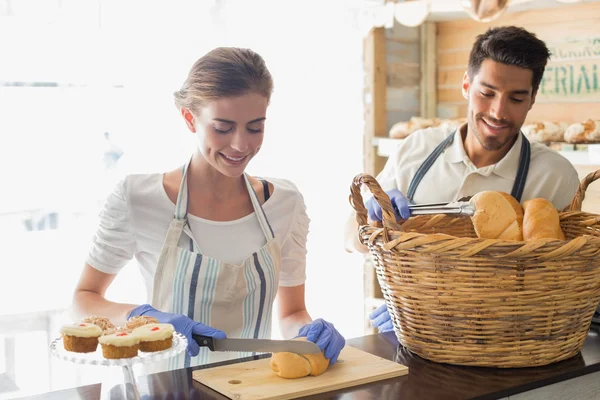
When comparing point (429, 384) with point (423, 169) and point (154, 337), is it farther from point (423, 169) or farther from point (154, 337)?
point (423, 169)

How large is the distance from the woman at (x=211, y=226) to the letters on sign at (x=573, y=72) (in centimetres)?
181

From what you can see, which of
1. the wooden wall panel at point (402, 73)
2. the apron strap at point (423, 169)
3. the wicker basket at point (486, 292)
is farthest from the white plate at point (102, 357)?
the wooden wall panel at point (402, 73)

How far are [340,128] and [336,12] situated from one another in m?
0.56

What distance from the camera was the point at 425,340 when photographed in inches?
64.3

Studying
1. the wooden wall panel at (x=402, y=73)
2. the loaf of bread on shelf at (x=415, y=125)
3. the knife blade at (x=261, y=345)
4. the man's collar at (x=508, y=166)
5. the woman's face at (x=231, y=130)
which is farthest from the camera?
the wooden wall panel at (x=402, y=73)

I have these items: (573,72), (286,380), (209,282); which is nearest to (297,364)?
(286,380)

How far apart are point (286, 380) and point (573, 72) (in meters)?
2.41

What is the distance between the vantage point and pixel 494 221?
166 centimetres

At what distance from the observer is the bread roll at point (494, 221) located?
5.44ft

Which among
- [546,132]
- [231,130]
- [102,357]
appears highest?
[231,130]

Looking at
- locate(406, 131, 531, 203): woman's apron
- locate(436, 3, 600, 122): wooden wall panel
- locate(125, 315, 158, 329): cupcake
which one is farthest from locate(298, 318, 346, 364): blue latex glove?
locate(436, 3, 600, 122): wooden wall panel

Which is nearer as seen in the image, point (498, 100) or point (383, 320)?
point (383, 320)

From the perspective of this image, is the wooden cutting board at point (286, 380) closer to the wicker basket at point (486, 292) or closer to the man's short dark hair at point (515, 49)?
the wicker basket at point (486, 292)

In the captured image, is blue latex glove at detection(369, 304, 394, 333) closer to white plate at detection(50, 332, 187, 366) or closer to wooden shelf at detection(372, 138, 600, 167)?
white plate at detection(50, 332, 187, 366)
